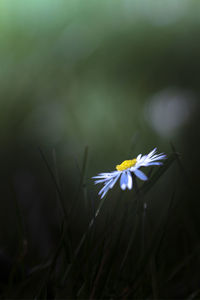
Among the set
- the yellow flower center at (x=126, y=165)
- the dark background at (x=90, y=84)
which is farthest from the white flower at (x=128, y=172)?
the dark background at (x=90, y=84)

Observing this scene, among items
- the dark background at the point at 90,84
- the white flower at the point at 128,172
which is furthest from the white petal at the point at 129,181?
the dark background at the point at 90,84

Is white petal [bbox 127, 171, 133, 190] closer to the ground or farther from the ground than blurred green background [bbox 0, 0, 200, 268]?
closer to the ground

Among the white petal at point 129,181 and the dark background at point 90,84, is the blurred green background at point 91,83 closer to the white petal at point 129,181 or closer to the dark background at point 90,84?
the dark background at point 90,84

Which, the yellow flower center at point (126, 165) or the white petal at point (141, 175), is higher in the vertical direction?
the yellow flower center at point (126, 165)

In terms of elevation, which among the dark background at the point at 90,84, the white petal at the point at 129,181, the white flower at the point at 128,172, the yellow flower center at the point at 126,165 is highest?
the dark background at the point at 90,84

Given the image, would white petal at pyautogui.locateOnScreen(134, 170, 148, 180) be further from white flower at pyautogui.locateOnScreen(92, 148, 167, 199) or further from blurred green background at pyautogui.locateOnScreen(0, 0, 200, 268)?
blurred green background at pyautogui.locateOnScreen(0, 0, 200, 268)

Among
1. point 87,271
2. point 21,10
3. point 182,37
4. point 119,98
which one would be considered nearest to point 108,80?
point 119,98

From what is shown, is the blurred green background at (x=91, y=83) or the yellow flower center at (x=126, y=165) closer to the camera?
the yellow flower center at (x=126, y=165)

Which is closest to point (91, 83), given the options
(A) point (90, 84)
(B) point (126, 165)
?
(A) point (90, 84)

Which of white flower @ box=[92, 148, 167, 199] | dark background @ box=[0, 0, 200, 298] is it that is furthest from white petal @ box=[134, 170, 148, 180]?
dark background @ box=[0, 0, 200, 298]
